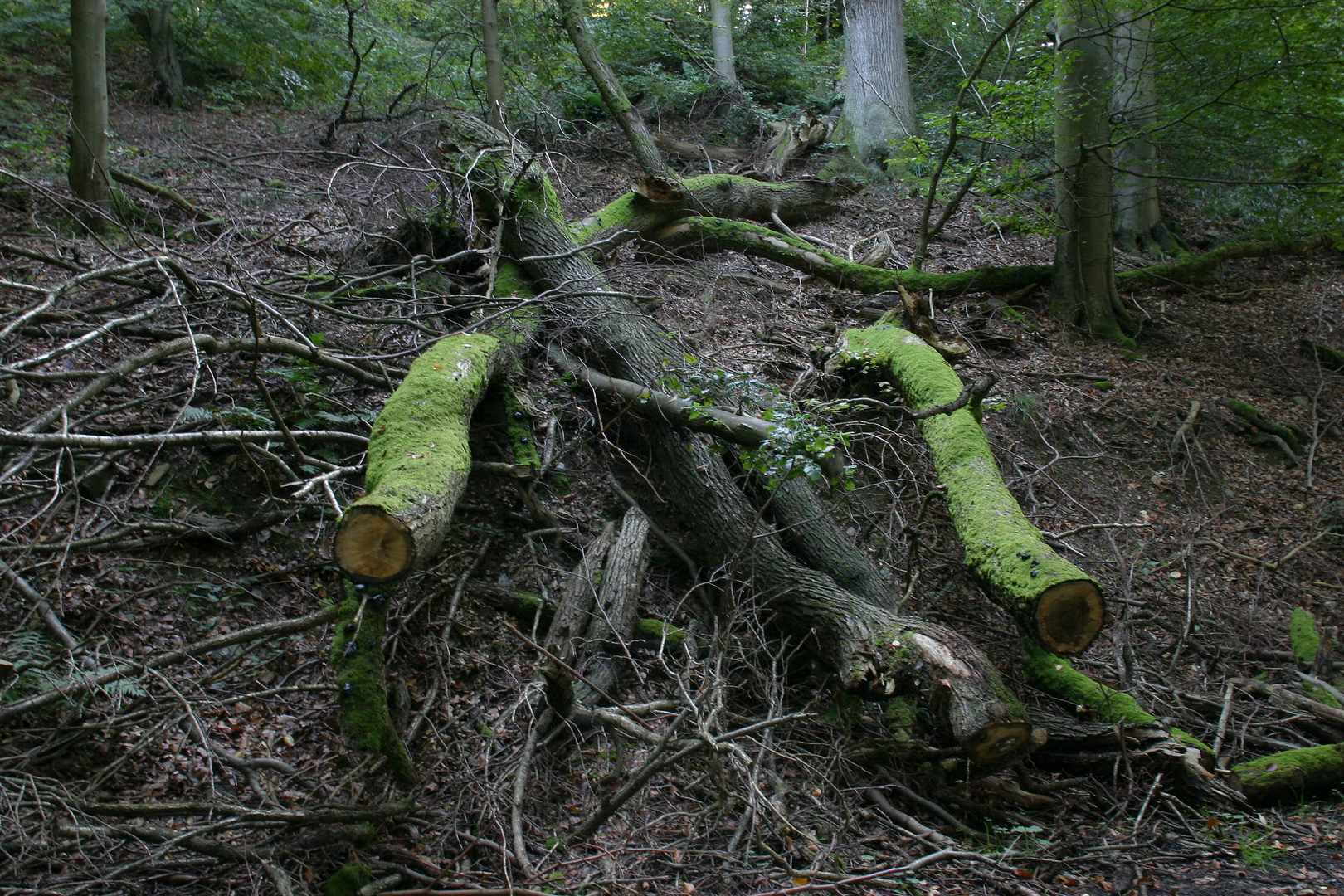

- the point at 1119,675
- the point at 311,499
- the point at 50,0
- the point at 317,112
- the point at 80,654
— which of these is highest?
the point at 50,0

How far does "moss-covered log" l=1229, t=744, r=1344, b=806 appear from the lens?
3.95 meters

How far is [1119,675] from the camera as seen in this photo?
15.2ft

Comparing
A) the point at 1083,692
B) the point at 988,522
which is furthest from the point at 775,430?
the point at 1083,692

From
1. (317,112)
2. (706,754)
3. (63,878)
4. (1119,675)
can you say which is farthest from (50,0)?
(1119,675)

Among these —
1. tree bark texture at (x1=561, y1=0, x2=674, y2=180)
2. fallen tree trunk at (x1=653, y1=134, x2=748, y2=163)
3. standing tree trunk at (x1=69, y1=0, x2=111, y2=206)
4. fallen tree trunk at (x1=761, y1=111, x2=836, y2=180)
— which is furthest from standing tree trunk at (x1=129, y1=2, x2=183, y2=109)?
fallen tree trunk at (x1=761, y1=111, x2=836, y2=180)

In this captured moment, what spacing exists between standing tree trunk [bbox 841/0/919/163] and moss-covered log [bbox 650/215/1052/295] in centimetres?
442

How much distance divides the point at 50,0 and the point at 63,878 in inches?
442

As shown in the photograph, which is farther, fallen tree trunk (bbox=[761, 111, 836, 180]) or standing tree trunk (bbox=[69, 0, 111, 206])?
fallen tree trunk (bbox=[761, 111, 836, 180])

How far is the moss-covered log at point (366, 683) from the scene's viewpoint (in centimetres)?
335

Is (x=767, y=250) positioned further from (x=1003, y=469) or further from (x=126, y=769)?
(x=126, y=769)

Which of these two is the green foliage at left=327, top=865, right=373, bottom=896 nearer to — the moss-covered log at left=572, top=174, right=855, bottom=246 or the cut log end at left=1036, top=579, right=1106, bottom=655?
the cut log end at left=1036, top=579, right=1106, bottom=655

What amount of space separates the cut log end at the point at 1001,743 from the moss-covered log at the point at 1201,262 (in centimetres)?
788

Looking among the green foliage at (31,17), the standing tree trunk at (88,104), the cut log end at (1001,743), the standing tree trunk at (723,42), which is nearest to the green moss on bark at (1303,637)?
the cut log end at (1001,743)

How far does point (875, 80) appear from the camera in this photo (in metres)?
12.5
